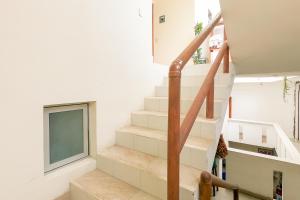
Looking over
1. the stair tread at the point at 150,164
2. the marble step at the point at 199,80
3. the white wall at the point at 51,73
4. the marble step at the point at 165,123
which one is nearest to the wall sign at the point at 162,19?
the marble step at the point at 199,80

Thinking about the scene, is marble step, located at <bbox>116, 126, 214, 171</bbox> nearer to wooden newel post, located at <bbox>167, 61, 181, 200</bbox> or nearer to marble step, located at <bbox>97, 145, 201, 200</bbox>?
marble step, located at <bbox>97, 145, 201, 200</bbox>

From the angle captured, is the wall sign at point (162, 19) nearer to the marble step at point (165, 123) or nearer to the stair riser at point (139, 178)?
the marble step at point (165, 123)

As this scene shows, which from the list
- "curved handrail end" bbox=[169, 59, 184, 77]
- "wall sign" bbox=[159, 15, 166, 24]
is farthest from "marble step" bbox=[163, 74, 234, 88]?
"wall sign" bbox=[159, 15, 166, 24]

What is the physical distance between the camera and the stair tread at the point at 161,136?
1.50m

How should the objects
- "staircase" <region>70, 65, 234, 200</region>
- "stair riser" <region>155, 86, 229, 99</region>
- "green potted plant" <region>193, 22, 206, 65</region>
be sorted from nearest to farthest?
1. "staircase" <region>70, 65, 234, 200</region>
2. "stair riser" <region>155, 86, 229, 99</region>
3. "green potted plant" <region>193, 22, 206, 65</region>

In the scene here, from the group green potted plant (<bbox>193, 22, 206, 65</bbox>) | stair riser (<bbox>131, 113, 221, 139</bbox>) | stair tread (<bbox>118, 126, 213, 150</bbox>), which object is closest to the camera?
stair tread (<bbox>118, 126, 213, 150</bbox>)

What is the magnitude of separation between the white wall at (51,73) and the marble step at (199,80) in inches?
35.0

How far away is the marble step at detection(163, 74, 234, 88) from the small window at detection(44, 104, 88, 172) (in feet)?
4.79

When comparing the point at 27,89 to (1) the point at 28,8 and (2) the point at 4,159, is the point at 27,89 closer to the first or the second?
(2) the point at 4,159

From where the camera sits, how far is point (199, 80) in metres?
2.52

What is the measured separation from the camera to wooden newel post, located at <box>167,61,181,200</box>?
1.00 m

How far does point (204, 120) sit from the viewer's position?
172cm

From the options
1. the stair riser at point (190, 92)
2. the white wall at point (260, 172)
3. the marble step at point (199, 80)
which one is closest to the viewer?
the stair riser at point (190, 92)

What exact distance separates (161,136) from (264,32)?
142 cm
